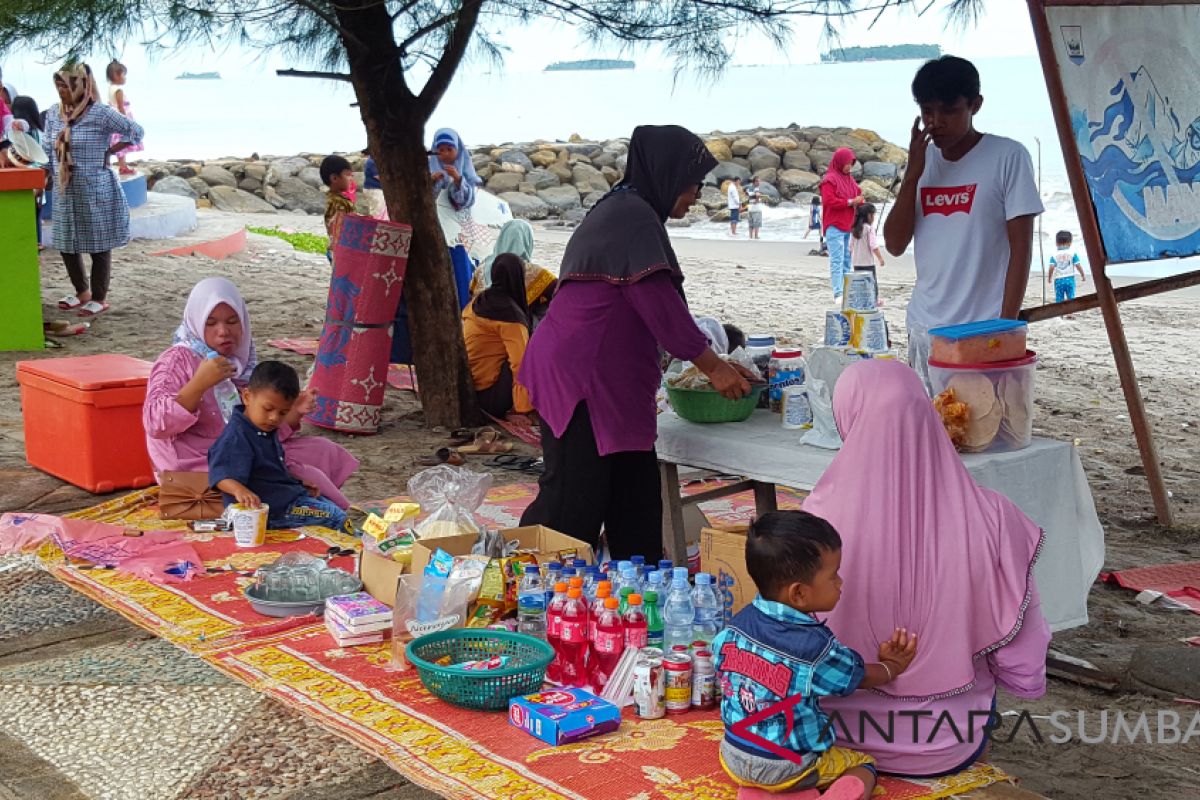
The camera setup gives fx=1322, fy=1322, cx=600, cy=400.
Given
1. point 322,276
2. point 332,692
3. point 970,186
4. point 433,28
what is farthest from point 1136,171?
point 322,276

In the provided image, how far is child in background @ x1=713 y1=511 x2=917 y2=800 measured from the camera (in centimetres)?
280

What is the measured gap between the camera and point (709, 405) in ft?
14.1

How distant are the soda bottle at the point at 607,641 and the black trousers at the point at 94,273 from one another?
7332 millimetres

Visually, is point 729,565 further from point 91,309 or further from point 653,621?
point 91,309

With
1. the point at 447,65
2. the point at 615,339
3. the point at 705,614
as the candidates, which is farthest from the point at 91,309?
the point at 705,614

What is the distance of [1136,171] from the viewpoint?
18.6ft

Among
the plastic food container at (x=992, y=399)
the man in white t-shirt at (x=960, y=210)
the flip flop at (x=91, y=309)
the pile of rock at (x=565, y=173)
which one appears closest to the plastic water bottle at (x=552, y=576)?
the plastic food container at (x=992, y=399)

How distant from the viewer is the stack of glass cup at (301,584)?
430 centimetres

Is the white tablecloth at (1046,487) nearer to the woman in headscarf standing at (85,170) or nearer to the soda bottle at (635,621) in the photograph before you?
the soda bottle at (635,621)

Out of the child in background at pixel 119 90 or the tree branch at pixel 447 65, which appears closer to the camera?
the tree branch at pixel 447 65

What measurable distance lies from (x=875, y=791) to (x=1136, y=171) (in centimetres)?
368

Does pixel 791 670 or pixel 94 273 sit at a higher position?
pixel 94 273

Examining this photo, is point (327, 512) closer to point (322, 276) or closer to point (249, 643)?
point (249, 643)

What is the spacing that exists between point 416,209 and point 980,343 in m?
4.29
